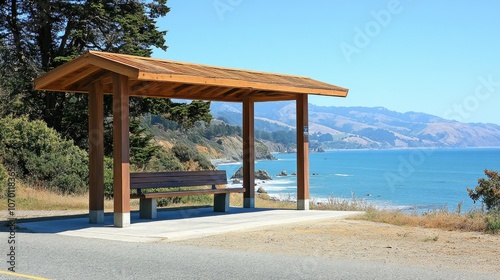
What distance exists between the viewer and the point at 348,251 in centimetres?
1014

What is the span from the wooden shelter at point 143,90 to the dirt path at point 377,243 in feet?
9.49

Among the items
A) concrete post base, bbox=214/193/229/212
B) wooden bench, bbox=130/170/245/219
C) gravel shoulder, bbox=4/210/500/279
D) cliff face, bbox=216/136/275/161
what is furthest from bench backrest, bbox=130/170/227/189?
cliff face, bbox=216/136/275/161

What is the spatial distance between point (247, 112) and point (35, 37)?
15.4 metres

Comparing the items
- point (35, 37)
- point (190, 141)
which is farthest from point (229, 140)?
point (35, 37)

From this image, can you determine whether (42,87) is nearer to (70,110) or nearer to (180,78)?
(180,78)

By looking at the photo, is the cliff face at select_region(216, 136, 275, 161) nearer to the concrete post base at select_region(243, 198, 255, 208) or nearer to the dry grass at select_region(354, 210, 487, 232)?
the concrete post base at select_region(243, 198, 255, 208)

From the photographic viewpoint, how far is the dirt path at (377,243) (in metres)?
9.41

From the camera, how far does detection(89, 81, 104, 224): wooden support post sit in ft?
47.2

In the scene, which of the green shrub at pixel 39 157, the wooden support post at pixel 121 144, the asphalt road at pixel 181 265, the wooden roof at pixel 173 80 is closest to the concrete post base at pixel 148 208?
the wooden support post at pixel 121 144

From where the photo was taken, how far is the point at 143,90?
15430 mm

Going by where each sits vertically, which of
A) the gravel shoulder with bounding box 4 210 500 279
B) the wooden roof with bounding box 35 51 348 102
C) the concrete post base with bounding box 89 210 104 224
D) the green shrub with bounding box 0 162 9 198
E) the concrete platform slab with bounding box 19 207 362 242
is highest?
the wooden roof with bounding box 35 51 348 102

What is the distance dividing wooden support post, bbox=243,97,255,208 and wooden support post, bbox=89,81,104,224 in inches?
176

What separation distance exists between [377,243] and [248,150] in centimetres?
736

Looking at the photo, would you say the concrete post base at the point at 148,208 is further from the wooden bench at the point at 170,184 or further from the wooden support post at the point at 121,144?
the wooden support post at the point at 121,144
